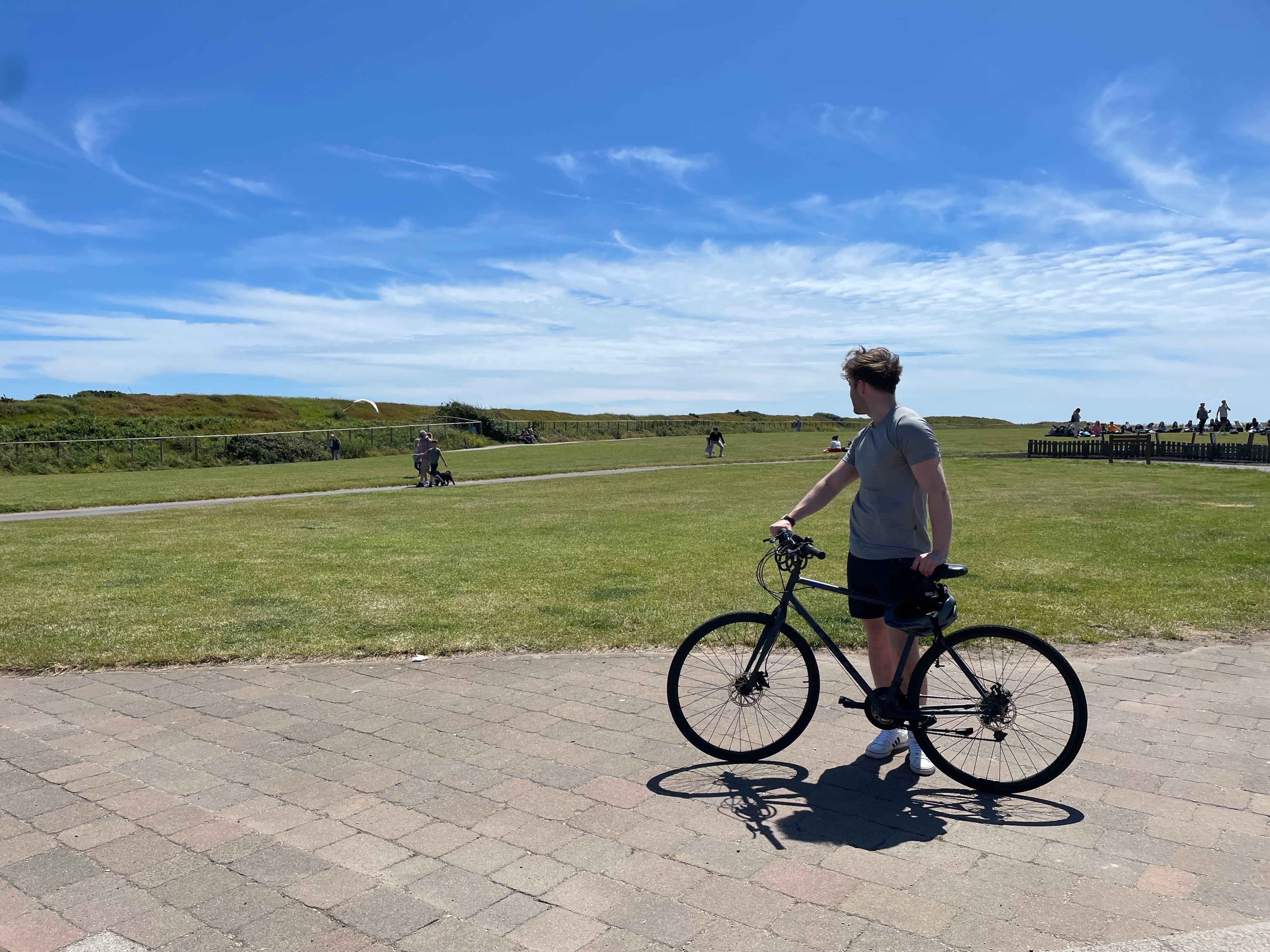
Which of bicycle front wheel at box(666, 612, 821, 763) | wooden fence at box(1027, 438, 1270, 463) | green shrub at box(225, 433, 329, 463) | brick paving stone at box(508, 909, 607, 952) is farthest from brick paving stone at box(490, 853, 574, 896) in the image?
green shrub at box(225, 433, 329, 463)

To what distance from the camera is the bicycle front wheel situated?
4.52 metres

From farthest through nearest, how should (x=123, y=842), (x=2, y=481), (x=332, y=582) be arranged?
(x=2, y=481) → (x=332, y=582) → (x=123, y=842)

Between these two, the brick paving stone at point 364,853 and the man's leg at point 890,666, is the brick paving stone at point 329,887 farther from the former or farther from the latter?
the man's leg at point 890,666

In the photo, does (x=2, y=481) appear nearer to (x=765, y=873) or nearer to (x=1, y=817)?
(x=1, y=817)

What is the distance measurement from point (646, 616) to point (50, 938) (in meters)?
5.19

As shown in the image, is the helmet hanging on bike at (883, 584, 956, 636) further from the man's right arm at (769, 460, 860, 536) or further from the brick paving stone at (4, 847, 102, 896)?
the brick paving stone at (4, 847, 102, 896)

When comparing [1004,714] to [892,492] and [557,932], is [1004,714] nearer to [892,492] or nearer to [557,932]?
[892,492]

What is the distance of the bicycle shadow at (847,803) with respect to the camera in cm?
378

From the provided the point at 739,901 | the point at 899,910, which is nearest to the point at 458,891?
the point at 739,901

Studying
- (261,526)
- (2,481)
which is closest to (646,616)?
(261,526)

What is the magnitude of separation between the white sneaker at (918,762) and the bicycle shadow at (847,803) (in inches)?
1.2

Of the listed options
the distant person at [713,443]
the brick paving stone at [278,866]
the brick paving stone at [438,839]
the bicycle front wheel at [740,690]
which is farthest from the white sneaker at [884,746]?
the distant person at [713,443]

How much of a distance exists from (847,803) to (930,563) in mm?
1105

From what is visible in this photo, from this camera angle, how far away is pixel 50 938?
119 inches
